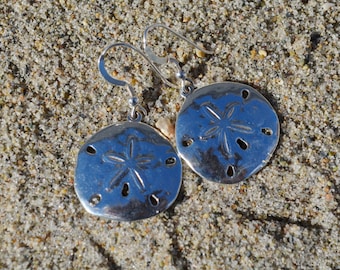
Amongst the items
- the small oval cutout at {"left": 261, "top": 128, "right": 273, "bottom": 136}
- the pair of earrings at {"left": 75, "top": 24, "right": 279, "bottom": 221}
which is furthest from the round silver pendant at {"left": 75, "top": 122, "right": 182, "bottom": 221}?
the small oval cutout at {"left": 261, "top": 128, "right": 273, "bottom": 136}

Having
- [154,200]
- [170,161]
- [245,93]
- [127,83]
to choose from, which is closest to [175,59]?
[127,83]

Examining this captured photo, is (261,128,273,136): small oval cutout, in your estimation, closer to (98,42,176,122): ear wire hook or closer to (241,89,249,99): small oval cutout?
(241,89,249,99): small oval cutout

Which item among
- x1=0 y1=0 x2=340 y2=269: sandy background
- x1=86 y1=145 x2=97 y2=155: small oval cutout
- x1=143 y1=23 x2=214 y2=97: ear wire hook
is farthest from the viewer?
x1=143 y1=23 x2=214 y2=97: ear wire hook

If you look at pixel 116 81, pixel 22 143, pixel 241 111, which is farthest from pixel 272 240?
pixel 22 143

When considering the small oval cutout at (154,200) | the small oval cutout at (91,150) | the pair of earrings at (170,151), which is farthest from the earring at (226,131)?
the small oval cutout at (91,150)

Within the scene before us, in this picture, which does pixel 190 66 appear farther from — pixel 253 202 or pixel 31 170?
pixel 31 170

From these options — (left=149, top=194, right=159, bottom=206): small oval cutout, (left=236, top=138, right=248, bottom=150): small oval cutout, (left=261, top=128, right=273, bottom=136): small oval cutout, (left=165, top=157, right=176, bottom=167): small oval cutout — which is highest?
(left=261, top=128, right=273, bottom=136): small oval cutout

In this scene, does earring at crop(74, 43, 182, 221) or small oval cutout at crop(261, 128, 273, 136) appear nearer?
earring at crop(74, 43, 182, 221)

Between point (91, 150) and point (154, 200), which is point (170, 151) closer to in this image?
point (154, 200)

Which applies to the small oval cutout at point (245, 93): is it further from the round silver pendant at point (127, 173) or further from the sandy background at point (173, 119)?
the round silver pendant at point (127, 173)
